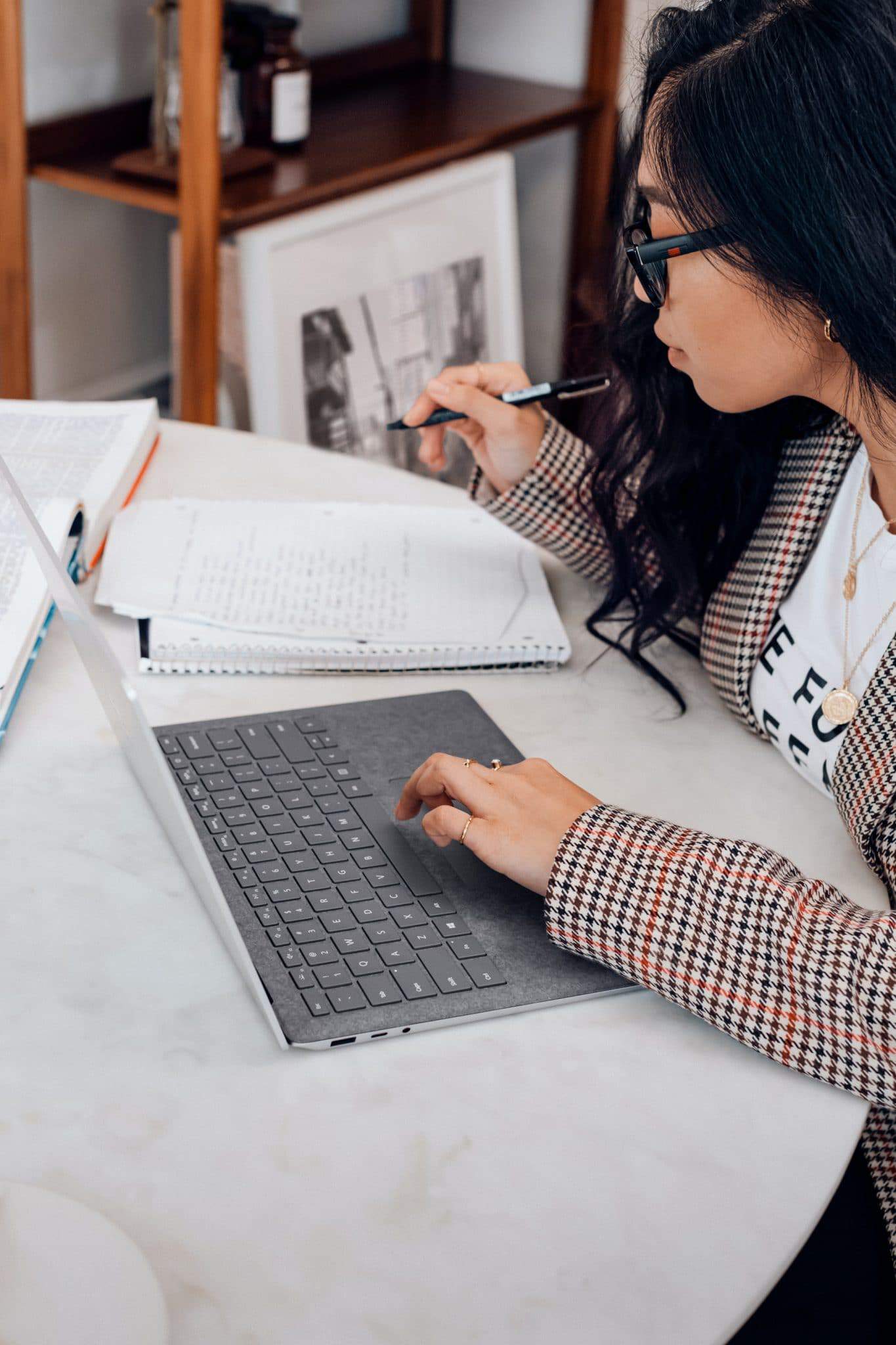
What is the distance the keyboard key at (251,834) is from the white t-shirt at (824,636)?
39cm

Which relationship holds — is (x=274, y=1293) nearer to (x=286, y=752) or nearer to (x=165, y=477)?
(x=286, y=752)

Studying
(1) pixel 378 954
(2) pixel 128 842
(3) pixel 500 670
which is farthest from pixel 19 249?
(1) pixel 378 954

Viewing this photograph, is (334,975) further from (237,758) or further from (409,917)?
(237,758)

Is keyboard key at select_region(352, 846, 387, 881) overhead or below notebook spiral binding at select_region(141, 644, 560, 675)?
below

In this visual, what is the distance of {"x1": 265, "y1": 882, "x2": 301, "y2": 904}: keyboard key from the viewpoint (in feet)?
2.49

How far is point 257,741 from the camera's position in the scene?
2.95 ft

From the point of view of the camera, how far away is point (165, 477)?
125cm

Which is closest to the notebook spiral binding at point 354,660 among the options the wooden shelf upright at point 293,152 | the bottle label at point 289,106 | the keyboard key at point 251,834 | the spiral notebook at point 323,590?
the spiral notebook at point 323,590

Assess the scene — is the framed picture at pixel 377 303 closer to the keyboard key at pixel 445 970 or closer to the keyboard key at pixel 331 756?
the keyboard key at pixel 331 756

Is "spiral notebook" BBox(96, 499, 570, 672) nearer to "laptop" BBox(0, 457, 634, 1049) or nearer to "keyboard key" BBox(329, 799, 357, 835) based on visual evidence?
"laptop" BBox(0, 457, 634, 1049)

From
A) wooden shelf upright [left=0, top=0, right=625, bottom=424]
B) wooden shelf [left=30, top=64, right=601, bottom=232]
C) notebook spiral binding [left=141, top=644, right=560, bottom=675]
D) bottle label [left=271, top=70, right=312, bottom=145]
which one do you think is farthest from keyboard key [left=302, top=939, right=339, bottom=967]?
bottle label [left=271, top=70, right=312, bottom=145]

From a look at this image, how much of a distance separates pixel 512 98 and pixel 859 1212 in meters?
2.28

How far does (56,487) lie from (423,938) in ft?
1.94

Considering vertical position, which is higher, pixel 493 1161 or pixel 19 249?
pixel 19 249
